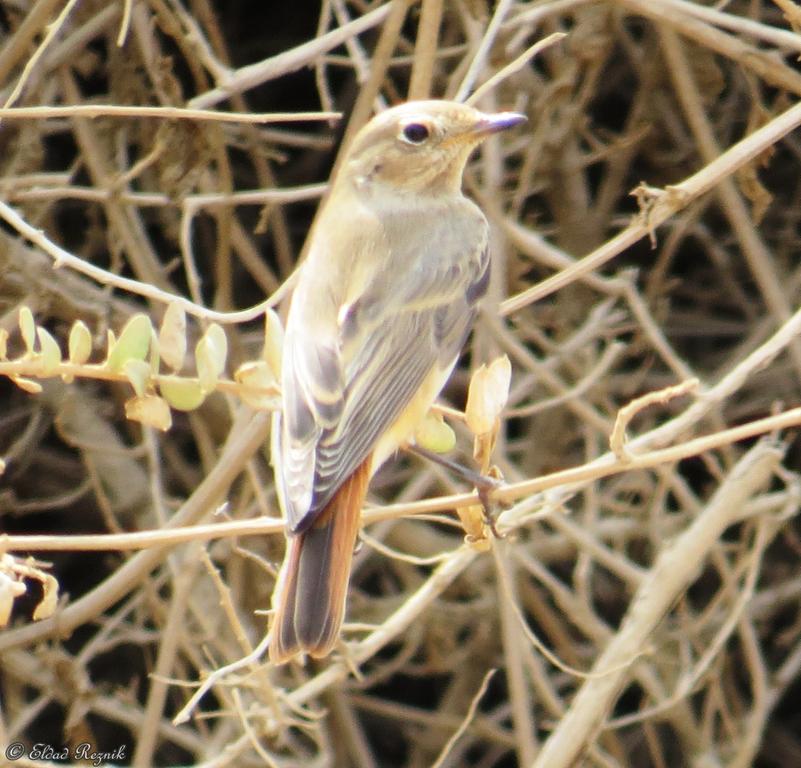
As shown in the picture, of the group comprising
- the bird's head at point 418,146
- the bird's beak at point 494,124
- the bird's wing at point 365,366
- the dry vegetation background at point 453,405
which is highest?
the bird's beak at point 494,124

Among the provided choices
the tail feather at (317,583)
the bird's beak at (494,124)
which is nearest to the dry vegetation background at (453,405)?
the bird's beak at (494,124)

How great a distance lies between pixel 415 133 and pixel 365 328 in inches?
21.4

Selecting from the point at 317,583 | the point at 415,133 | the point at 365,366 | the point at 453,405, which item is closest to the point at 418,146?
the point at 415,133

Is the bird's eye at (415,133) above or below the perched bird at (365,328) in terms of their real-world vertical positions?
above

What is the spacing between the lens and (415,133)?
136 inches

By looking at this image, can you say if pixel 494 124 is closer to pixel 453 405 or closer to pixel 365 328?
pixel 365 328

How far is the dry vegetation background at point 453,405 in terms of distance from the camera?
12.2ft

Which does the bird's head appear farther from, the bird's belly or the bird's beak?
the bird's belly

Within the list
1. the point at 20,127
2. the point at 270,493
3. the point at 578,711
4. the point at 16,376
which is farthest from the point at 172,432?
the point at 16,376

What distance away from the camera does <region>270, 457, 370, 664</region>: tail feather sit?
8.08 ft

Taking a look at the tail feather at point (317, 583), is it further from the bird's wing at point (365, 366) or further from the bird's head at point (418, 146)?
the bird's head at point (418, 146)

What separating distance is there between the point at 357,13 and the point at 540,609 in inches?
80.2

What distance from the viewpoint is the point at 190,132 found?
367cm

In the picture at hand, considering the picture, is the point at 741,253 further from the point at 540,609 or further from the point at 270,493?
the point at 270,493
